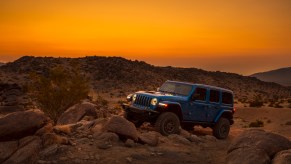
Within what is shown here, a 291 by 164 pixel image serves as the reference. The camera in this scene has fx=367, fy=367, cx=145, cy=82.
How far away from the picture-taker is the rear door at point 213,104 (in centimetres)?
1614

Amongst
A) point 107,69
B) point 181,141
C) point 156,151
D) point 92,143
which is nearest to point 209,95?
point 181,141

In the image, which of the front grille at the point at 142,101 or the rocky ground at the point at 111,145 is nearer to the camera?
the rocky ground at the point at 111,145

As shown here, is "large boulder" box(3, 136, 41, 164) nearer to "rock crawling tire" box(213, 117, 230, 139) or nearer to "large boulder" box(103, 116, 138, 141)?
"large boulder" box(103, 116, 138, 141)

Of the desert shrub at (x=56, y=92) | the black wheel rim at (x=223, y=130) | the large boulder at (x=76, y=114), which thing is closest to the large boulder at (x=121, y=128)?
the large boulder at (x=76, y=114)

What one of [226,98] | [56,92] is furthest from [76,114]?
[226,98]

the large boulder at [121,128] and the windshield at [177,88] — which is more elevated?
the windshield at [177,88]

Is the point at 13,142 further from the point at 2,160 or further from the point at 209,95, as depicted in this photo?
the point at 209,95

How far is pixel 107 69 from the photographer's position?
265 feet

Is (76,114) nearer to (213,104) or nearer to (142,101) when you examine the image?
(142,101)

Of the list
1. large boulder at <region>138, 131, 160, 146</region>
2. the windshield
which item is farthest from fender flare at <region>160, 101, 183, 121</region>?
large boulder at <region>138, 131, 160, 146</region>

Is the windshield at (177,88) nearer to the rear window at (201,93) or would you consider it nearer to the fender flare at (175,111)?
the rear window at (201,93)

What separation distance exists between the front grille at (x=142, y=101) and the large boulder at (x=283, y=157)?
5.36 m

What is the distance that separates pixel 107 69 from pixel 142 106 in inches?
2617

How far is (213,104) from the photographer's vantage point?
16.2 meters
